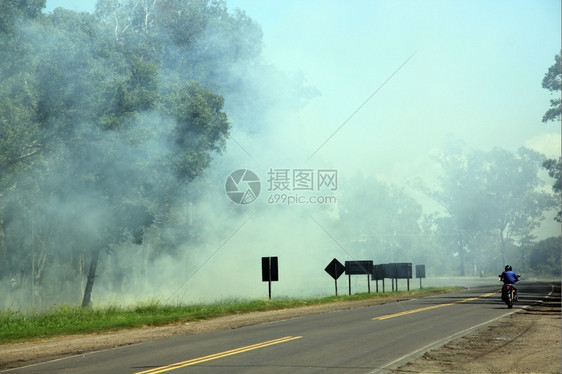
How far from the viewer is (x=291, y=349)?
13.5 meters

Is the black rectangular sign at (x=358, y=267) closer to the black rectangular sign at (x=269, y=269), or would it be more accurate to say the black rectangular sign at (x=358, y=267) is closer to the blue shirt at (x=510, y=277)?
the black rectangular sign at (x=269, y=269)

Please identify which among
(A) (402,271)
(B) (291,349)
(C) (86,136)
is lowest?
(B) (291,349)

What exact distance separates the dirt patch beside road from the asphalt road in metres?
0.44

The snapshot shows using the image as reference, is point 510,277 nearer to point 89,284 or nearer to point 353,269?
point 353,269

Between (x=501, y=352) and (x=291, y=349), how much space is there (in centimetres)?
409

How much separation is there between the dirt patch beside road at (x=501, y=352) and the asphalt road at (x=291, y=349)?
440 millimetres

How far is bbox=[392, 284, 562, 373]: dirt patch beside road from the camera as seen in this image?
11.2 meters

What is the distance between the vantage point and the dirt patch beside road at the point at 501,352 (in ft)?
36.9

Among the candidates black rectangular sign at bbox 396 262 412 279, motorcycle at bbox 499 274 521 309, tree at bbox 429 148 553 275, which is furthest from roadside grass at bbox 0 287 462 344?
tree at bbox 429 148 553 275

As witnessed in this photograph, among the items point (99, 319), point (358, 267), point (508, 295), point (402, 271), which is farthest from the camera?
point (402, 271)

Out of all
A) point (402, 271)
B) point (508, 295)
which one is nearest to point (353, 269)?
point (402, 271)

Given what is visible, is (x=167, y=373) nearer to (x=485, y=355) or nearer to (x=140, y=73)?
(x=485, y=355)

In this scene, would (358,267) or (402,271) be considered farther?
(402,271)

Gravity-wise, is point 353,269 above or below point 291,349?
above
